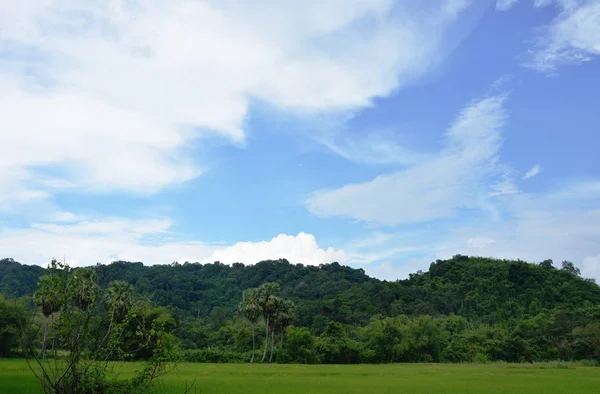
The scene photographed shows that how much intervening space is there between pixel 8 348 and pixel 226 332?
33.5 meters

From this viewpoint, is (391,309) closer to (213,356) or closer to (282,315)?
(282,315)

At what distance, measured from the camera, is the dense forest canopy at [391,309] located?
7025 centimetres

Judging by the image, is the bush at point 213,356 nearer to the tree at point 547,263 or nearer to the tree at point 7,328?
the tree at point 7,328

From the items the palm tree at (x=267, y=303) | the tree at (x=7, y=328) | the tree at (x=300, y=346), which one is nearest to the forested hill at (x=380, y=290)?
the tree at (x=300, y=346)

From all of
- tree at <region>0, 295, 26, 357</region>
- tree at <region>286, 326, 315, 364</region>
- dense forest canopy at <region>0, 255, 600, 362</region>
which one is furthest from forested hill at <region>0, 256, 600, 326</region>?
tree at <region>0, 295, 26, 357</region>

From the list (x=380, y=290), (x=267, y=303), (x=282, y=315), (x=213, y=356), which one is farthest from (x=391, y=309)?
(x=213, y=356)

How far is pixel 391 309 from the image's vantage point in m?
97.3

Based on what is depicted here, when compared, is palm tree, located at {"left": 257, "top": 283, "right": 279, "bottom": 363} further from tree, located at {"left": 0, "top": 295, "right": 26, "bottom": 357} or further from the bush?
tree, located at {"left": 0, "top": 295, "right": 26, "bottom": 357}

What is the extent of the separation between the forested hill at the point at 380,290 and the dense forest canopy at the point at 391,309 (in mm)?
257

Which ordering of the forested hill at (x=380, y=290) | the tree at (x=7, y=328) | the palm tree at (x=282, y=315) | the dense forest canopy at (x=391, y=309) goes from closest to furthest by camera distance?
the tree at (x=7, y=328) → the palm tree at (x=282, y=315) → the dense forest canopy at (x=391, y=309) → the forested hill at (x=380, y=290)

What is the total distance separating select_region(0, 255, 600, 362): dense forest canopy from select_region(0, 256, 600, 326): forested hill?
257mm

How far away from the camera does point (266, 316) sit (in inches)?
2576

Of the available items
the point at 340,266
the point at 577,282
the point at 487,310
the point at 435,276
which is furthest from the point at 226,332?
the point at 340,266

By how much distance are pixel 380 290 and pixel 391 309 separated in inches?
402
